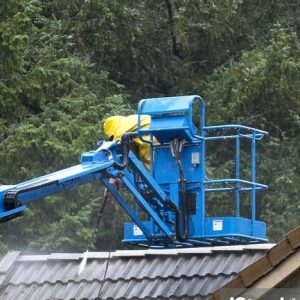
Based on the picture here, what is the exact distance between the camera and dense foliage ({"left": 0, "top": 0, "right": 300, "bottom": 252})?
24000mm

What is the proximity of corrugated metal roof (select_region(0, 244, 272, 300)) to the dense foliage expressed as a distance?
8.54 meters

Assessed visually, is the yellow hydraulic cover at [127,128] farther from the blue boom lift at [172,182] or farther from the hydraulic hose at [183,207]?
the hydraulic hose at [183,207]

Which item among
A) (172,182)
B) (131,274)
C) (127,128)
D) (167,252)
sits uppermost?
(127,128)

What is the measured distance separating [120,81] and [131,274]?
50.9 feet

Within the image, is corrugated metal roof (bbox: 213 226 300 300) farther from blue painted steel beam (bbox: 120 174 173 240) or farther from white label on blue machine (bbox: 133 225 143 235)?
white label on blue machine (bbox: 133 225 143 235)

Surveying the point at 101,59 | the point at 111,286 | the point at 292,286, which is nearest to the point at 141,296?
the point at 111,286

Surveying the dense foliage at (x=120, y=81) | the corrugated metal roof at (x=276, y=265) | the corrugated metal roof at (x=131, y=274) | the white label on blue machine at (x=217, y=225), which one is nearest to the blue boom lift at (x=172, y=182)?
the white label on blue machine at (x=217, y=225)

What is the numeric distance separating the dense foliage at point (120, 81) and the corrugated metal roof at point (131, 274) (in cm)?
854

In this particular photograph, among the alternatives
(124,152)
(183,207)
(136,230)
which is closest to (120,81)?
(136,230)

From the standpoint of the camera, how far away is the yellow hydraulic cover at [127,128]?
15086 mm

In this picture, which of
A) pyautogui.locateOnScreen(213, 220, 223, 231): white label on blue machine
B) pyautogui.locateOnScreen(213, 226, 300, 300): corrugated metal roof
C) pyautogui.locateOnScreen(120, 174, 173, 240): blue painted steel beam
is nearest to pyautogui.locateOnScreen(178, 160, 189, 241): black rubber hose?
pyautogui.locateOnScreen(120, 174, 173, 240): blue painted steel beam

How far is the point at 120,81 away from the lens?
95.8 ft

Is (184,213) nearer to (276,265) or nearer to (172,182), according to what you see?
(172,182)

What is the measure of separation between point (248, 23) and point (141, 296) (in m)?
16.4
